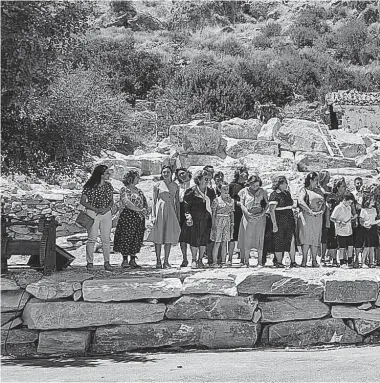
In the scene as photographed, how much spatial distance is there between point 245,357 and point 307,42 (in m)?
44.5

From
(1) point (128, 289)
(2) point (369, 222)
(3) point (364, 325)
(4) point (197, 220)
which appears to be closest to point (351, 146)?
(2) point (369, 222)

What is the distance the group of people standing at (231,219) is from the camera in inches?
342

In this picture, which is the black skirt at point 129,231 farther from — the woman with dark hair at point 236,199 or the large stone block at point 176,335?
the woman with dark hair at point 236,199

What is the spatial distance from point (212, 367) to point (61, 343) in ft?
6.53

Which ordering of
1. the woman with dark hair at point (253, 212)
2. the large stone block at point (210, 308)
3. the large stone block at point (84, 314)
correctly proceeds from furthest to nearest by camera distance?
the woman with dark hair at point (253, 212) < the large stone block at point (210, 308) < the large stone block at point (84, 314)

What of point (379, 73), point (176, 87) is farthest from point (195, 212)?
point (379, 73)

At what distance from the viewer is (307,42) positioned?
49094 millimetres

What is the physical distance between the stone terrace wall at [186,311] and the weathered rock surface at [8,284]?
0.04 feet

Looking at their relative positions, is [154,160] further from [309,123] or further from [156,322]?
[156,322]

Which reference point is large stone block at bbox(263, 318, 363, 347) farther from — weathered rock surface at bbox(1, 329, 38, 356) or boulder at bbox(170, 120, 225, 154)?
boulder at bbox(170, 120, 225, 154)

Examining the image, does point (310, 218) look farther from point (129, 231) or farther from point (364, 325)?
point (129, 231)

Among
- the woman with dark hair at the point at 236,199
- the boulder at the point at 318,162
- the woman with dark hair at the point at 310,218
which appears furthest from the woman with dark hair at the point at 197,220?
the boulder at the point at 318,162

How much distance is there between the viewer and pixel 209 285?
799 cm

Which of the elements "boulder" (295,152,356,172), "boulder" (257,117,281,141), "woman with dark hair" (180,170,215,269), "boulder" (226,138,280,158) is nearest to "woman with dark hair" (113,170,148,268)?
"woman with dark hair" (180,170,215,269)
